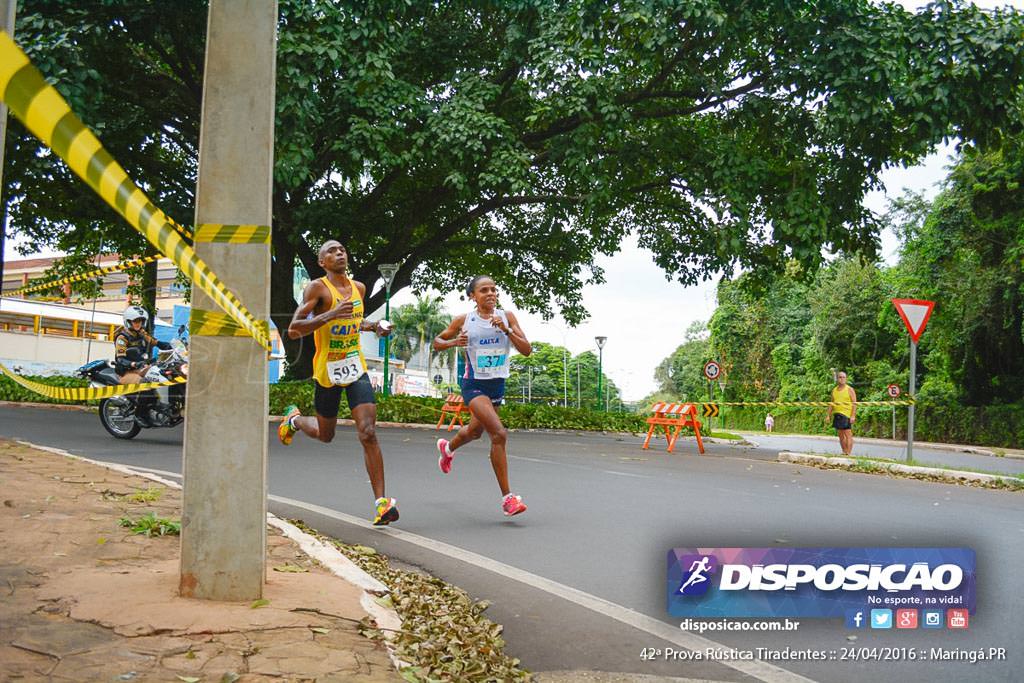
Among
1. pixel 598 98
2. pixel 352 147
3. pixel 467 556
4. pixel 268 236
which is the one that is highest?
pixel 598 98

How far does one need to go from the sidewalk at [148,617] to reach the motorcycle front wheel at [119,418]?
789 cm

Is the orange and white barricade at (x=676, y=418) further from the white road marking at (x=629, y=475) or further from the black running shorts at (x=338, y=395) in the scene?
the black running shorts at (x=338, y=395)

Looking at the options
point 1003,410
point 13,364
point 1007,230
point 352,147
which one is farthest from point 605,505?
point 13,364

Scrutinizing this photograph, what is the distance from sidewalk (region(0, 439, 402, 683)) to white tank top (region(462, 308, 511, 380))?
2.46 metres

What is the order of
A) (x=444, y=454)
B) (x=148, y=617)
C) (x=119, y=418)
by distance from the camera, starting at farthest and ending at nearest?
1. (x=119, y=418)
2. (x=444, y=454)
3. (x=148, y=617)

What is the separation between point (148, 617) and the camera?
11.1 ft

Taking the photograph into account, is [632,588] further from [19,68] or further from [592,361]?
[592,361]

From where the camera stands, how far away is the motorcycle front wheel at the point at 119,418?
12719 millimetres

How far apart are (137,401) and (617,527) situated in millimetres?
8392

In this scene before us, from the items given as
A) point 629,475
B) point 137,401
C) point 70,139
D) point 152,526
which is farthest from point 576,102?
point 70,139

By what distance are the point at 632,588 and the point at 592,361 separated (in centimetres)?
12569

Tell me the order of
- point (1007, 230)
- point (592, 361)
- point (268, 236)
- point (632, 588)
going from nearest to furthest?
point (268, 236) < point (632, 588) < point (1007, 230) < point (592, 361)

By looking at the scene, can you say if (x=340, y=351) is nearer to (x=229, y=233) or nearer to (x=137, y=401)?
(x=229, y=233)

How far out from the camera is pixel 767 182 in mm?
17250
